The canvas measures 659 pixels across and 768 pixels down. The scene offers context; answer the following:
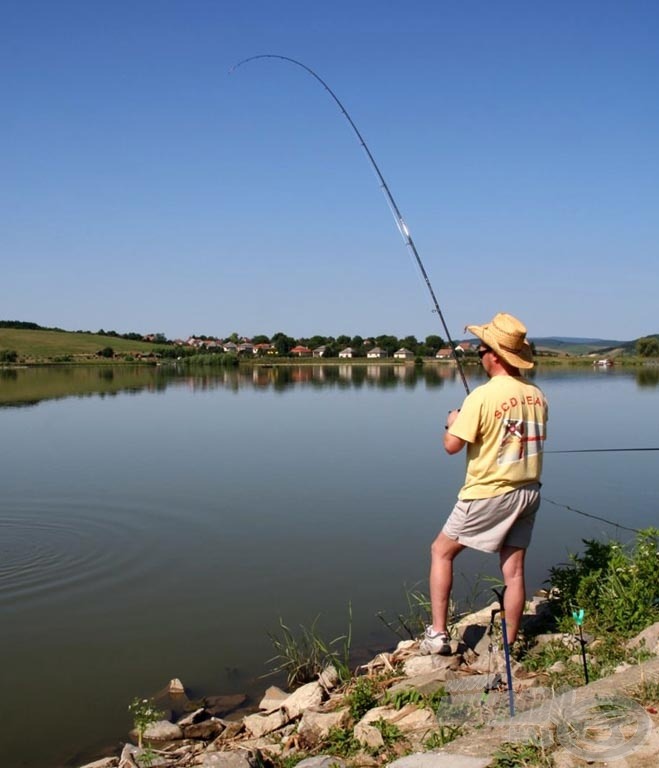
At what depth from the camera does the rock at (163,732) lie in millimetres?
4703

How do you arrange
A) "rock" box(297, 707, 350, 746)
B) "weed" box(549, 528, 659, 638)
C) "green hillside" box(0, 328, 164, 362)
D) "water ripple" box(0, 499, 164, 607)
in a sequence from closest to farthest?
"rock" box(297, 707, 350, 746), "weed" box(549, 528, 659, 638), "water ripple" box(0, 499, 164, 607), "green hillside" box(0, 328, 164, 362)

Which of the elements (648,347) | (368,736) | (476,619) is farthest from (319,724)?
(648,347)

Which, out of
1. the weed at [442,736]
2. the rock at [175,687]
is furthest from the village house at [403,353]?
the weed at [442,736]

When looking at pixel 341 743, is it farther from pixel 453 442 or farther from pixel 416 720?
pixel 453 442

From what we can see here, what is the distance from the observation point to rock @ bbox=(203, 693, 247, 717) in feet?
17.3

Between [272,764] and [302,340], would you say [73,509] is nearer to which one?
[272,764]

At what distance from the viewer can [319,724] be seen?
13.1ft

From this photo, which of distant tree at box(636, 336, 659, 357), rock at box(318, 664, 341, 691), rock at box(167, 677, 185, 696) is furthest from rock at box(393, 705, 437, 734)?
distant tree at box(636, 336, 659, 357)

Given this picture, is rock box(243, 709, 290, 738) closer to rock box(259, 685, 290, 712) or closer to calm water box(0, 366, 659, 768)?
rock box(259, 685, 290, 712)

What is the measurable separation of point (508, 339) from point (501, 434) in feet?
1.85

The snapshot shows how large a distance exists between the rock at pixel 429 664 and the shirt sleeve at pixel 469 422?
1272 millimetres

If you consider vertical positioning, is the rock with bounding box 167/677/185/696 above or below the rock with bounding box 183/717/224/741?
below

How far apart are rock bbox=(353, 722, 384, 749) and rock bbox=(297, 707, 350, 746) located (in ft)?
0.67

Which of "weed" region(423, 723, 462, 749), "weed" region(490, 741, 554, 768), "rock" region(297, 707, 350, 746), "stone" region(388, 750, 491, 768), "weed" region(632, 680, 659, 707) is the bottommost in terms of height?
"rock" region(297, 707, 350, 746)
